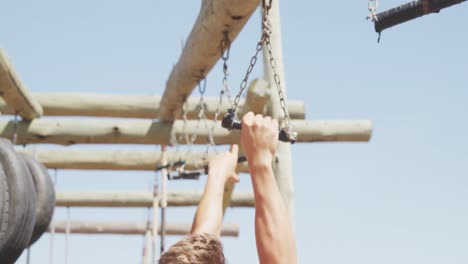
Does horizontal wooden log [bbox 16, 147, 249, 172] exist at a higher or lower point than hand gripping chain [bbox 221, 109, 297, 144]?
higher

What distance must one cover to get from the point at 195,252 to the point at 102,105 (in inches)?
280

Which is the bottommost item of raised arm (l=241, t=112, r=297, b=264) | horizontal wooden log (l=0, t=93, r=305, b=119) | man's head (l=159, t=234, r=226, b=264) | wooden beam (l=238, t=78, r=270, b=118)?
man's head (l=159, t=234, r=226, b=264)

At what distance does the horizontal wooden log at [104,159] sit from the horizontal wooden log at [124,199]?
2.29 m

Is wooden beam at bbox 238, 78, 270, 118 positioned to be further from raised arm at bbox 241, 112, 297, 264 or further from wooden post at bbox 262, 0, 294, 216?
raised arm at bbox 241, 112, 297, 264

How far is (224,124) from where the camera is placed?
3.59 metres

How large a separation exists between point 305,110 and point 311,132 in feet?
1.64

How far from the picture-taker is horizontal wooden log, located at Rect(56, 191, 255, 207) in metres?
13.1

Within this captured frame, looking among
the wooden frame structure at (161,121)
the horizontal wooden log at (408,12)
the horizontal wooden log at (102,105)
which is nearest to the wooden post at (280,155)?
the wooden frame structure at (161,121)

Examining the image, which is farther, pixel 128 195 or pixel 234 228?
pixel 234 228

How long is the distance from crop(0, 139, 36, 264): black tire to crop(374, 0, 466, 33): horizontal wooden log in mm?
3607

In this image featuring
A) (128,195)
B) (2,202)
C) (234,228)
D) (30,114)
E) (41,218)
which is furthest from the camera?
(234,228)

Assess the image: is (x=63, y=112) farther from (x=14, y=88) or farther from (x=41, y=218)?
(x=41, y=218)

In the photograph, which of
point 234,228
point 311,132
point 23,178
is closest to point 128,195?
point 234,228

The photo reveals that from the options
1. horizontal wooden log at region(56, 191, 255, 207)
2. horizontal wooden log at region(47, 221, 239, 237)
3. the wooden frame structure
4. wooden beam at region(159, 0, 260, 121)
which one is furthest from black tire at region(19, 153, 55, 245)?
horizontal wooden log at region(47, 221, 239, 237)
